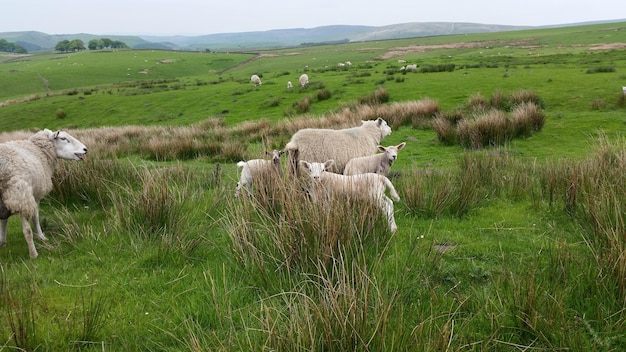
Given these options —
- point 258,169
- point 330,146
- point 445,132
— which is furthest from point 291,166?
point 445,132

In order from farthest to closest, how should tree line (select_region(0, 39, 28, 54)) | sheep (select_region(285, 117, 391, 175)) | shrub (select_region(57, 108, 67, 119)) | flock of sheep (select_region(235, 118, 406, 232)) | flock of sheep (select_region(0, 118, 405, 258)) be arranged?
tree line (select_region(0, 39, 28, 54)), shrub (select_region(57, 108, 67, 119)), sheep (select_region(285, 117, 391, 175)), flock of sheep (select_region(235, 118, 406, 232)), flock of sheep (select_region(0, 118, 405, 258))

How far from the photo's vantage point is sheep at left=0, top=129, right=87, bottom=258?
16.3 ft

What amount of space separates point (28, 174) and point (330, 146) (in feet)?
16.0

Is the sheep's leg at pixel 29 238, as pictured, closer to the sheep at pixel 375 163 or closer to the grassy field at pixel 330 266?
the grassy field at pixel 330 266

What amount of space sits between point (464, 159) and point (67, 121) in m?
29.4

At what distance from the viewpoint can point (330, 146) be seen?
318 inches

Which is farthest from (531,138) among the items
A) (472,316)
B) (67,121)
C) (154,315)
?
(67,121)

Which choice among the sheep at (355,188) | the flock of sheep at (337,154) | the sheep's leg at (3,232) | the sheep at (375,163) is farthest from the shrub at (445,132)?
the sheep's leg at (3,232)

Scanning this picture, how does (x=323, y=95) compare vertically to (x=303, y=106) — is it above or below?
above

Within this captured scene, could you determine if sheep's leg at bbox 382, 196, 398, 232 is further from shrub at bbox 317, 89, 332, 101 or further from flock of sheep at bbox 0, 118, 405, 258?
shrub at bbox 317, 89, 332, 101

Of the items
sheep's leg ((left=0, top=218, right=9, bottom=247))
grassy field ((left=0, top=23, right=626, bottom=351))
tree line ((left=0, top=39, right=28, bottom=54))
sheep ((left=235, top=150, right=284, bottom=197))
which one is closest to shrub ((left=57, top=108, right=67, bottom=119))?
grassy field ((left=0, top=23, right=626, bottom=351))

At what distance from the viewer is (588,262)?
3.50 metres

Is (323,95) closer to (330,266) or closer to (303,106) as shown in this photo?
(303,106)

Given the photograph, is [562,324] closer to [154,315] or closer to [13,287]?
[154,315]
